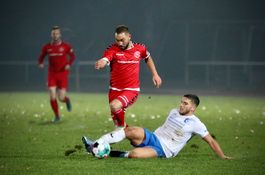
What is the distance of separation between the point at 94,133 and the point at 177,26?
77.2 ft

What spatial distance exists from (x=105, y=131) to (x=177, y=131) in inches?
196

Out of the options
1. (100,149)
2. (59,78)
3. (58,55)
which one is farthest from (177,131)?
(58,55)

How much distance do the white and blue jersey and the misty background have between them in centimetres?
2493

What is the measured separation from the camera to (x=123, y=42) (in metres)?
13.4

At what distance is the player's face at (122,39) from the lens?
521 inches

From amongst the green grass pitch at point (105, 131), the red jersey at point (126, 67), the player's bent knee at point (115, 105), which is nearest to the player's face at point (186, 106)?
the green grass pitch at point (105, 131)

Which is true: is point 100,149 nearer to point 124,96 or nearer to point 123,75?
point 124,96

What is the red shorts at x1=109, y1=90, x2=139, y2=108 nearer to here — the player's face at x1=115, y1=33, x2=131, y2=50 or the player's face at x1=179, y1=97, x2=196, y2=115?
the player's face at x1=115, y1=33, x2=131, y2=50

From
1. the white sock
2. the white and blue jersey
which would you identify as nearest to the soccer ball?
the white sock

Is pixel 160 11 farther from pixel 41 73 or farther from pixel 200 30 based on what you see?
pixel 41 73

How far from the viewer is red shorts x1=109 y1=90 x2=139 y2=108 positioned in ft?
45.1

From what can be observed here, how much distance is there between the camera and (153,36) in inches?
1554

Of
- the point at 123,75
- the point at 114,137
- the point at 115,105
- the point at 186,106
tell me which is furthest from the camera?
the point at 123,75

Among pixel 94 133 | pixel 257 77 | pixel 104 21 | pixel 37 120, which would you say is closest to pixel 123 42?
pixel 94 133
